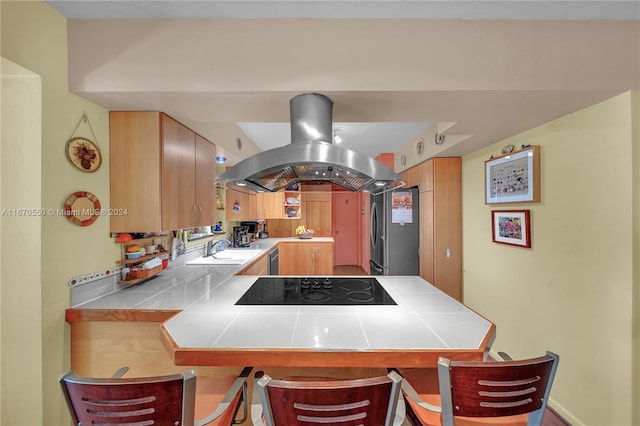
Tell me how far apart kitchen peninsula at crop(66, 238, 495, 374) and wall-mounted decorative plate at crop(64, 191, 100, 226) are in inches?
20.1

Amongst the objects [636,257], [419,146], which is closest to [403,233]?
[419,146]

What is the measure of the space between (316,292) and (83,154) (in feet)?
5.58

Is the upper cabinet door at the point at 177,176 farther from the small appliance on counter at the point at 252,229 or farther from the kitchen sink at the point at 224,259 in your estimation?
the small appliance on counter at the point at 252,229

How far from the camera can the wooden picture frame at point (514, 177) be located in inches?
72.6

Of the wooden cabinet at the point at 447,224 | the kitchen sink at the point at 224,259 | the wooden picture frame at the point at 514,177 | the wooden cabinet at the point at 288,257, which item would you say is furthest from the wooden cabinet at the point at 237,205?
the wooden picture frame at the point at 514,177

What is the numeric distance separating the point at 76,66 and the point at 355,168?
1665 millimetres

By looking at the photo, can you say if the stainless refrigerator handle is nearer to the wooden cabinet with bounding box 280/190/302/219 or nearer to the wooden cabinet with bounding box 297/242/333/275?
the wooden cabinet with bounding box 297/242/333/275

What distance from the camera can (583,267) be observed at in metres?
1.57

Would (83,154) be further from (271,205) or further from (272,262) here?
(271,205)

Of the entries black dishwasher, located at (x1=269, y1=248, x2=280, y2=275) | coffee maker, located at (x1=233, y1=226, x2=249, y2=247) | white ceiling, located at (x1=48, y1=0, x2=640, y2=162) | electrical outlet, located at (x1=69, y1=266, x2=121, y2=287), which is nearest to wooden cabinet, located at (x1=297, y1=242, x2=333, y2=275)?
black dishwasher, located at (x1=269, y1=248, x2=280, y2=275)

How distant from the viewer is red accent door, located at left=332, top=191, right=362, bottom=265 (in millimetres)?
6457

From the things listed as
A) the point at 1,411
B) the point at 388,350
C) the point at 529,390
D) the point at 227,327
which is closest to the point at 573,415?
the point at 529,390

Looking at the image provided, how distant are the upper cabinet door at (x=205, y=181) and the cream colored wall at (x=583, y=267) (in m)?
2.59

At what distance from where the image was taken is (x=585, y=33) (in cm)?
131
